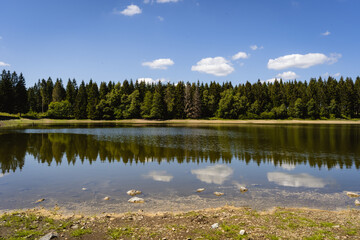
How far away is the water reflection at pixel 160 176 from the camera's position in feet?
56.9

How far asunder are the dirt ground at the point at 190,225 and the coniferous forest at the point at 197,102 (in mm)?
113947

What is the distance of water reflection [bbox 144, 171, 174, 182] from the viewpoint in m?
17.3

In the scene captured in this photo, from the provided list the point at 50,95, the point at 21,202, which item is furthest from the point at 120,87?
the point at 21,202

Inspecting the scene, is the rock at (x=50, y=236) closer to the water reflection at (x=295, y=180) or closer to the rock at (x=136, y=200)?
the rock at (x=136, y=200)

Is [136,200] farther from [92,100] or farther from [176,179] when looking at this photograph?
[92,100]

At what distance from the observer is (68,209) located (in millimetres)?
11531

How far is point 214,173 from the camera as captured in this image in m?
19.2

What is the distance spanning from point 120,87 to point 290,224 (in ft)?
441

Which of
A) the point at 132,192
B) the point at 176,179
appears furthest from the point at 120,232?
the point at 176,179

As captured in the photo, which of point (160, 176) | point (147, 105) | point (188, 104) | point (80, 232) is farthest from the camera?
point (188, 104)

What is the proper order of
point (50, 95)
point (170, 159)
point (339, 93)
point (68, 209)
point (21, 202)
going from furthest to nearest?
point (50, 95) → point (339, 93) → point (170, 159) → point (21, 202) → point (68, 209)

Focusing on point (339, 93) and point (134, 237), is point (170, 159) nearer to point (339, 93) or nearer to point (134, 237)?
point (134, 237)

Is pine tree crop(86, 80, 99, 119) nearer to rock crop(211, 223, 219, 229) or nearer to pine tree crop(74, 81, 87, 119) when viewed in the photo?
pine tree crop(74, 81, 87, 119)

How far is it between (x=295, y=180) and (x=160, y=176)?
32.1 feet
